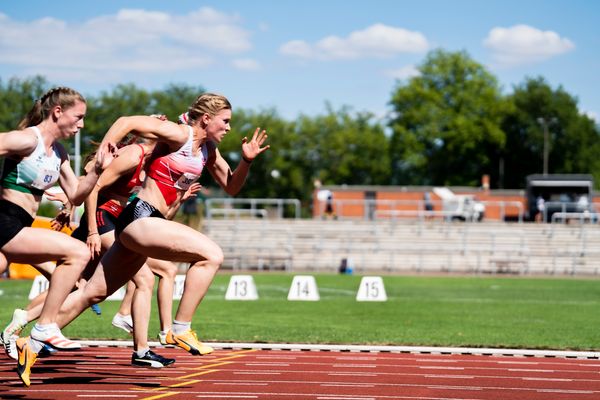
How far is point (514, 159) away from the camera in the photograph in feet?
346

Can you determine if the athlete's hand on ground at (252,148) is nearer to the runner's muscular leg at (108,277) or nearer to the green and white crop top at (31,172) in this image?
the runner's muscular leg at (108,277)

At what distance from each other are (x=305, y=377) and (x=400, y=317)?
30.2 feet

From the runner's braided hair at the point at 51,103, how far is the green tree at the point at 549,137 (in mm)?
94156

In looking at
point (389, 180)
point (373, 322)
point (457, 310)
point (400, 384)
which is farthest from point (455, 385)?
point (389, 180)

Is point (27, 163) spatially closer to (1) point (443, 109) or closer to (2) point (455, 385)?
(2) point (455, 385)

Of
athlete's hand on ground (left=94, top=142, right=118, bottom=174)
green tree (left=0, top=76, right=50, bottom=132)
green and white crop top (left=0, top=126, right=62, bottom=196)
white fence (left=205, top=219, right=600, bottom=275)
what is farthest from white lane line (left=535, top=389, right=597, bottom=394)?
green tree (left=0, top=76, right=50, bottom=132)

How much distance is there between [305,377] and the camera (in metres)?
9.78

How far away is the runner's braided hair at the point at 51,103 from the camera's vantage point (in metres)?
8.37

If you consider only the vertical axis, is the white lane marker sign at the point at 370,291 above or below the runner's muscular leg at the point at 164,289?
below

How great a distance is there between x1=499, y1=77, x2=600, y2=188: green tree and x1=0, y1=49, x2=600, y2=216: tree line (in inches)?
3.6

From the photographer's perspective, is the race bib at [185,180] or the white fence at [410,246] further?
the white fence at [410,246]

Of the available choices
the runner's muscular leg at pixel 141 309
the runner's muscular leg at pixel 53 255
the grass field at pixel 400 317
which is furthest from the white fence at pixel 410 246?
the runner's muscular leg at pixel 53 255

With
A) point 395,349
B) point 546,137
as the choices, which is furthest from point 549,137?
point 395,349

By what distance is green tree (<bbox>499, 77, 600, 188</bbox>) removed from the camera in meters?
101
